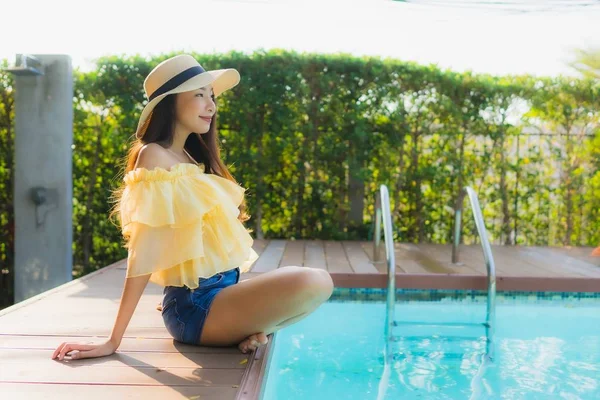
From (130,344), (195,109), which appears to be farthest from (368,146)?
(130,344)

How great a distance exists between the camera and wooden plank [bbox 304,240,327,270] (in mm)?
4828

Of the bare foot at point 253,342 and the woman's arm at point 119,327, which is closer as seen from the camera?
the woman's arm at point 119,327

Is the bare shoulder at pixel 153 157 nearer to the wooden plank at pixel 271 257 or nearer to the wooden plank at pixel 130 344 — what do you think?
the wooden plank at pixel 130 344

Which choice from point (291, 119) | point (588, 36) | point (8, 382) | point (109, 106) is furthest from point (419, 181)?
point (8, 382)

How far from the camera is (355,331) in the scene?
3.85 m

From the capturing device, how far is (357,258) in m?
5.20

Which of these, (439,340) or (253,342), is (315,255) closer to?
(439,340)

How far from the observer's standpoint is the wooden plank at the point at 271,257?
181 inches

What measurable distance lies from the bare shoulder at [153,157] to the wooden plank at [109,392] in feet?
2.48

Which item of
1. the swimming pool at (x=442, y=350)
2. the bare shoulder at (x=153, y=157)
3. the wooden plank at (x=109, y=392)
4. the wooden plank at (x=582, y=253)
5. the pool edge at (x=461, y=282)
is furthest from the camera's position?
the wooden plank at (x=582, y=253)

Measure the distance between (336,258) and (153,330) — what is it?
2.66 m

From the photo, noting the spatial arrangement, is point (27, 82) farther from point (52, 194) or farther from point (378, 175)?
point (378, 175)

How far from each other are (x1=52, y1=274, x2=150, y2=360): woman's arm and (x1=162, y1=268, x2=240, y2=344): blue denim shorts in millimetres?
188

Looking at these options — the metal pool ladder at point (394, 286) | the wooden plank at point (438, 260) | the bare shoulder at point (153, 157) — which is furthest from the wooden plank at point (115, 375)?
the wooden plank at point (438, 260)
